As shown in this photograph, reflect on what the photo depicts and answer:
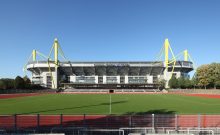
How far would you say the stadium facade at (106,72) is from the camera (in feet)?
477

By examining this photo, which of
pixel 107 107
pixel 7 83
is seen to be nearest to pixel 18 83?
pixel 7 83

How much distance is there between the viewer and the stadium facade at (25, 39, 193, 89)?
145 meters

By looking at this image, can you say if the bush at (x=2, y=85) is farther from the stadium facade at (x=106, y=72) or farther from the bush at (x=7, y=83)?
the stadium facade at (x=106, y=72)

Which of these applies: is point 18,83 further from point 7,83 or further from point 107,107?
point 107,107

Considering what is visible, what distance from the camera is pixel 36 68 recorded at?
151375 mm

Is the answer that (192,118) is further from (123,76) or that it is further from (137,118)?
(123,76)

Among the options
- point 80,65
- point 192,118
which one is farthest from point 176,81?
point 192,118

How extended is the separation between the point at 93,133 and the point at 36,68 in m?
142

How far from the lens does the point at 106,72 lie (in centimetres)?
15250

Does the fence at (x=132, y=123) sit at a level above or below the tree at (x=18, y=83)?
below

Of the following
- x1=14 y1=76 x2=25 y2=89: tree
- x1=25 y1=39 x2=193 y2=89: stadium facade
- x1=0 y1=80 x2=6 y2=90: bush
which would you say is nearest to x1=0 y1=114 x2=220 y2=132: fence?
x1=0 y1=80 x2=6 y2=90: bush

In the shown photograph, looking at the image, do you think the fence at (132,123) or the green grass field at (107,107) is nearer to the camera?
the fence at (132,123)

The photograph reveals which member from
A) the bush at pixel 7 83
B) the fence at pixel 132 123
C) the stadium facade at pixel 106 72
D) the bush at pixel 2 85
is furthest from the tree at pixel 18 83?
the fence at pixel 132 123

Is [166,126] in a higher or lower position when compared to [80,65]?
lower
